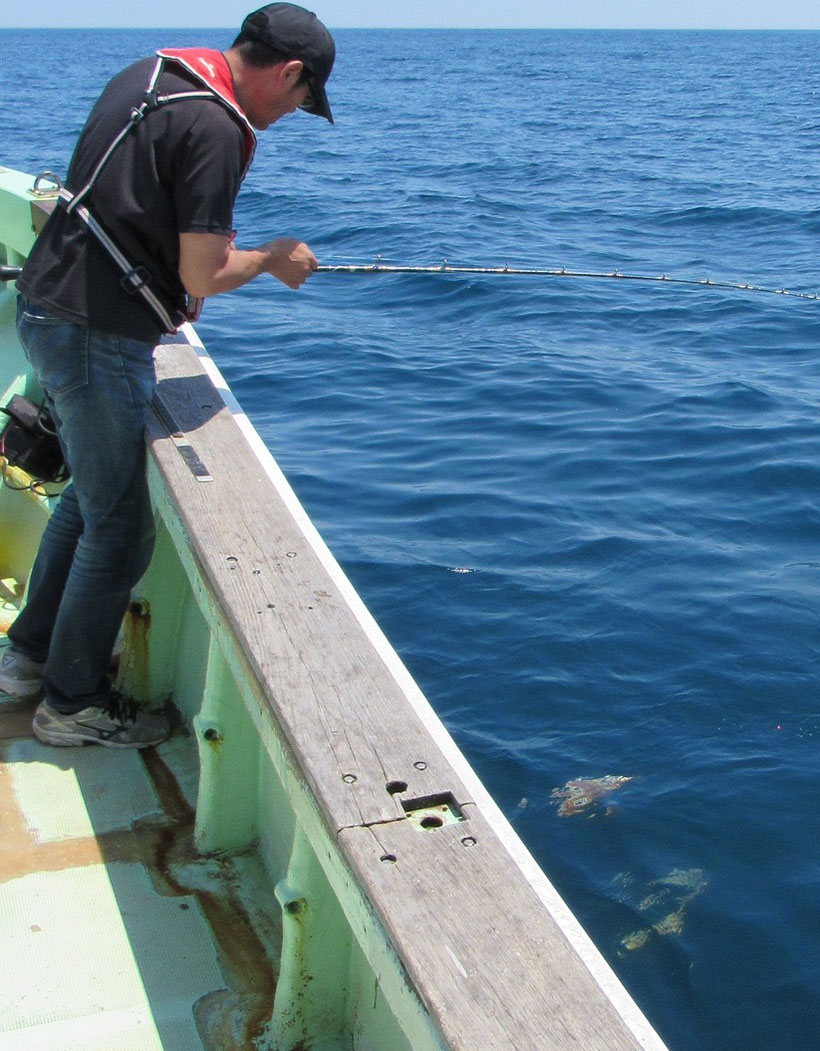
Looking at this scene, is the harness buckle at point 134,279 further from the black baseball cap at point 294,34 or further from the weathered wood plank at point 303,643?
the black baseball cap at point 294,34

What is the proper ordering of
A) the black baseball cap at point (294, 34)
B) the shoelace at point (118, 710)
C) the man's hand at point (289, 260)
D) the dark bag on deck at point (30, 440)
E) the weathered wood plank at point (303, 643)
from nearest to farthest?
the weathered wood plank at point (303, 643) < the black baseball cap at point (294, 34) < the man's hand at point (289, 260) < the shoelace at point (118, 710) < the dark bag on deck at point (30, 440)

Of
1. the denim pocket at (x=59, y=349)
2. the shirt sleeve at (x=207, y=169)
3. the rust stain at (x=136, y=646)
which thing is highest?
the shirt sleeve at (x=207, y=169)

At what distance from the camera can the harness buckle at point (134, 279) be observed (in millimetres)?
2479

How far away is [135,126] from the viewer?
2361 mm

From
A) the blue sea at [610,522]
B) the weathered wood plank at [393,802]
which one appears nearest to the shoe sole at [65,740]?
the weathered wood plank at [393,802]

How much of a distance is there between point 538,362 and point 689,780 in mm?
4928

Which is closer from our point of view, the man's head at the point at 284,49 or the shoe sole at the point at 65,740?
the man's head at the point at 284,49

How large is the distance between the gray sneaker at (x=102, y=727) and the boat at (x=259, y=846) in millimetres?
33

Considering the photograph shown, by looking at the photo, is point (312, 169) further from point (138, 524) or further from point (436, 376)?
point (138, 524)

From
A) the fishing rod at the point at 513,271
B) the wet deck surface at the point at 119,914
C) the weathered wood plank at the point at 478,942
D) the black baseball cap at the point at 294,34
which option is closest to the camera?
the weathered wood plank at the point at 478,942

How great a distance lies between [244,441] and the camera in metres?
2.75

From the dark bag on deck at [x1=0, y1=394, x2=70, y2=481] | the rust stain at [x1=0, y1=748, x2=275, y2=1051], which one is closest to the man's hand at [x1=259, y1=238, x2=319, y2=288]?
the dark bag on deck at [x1=0, y1=394, x2=70, y2=481]

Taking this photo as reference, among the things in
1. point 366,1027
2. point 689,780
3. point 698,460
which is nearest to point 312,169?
point 698,460

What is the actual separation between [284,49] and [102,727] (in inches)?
63.5
